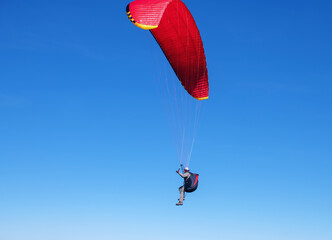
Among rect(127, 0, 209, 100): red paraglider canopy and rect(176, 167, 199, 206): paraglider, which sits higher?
rect(127, 0, 209, 100): red paraglider canopy

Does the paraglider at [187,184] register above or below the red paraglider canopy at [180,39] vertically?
below

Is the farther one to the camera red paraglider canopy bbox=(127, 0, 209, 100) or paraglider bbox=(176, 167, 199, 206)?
paraglider bbox=(176, 167, 199, 206)

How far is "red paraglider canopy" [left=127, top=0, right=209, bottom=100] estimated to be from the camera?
23969mm

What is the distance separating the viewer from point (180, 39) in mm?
27703

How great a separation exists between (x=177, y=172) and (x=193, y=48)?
22.5ft

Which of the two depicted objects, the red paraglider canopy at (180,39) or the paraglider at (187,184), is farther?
the paraglider at (187,184)

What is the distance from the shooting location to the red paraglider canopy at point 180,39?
24.0 meters

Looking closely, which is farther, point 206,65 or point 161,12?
point 206,65

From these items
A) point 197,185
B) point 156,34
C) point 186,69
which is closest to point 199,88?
point 186,69

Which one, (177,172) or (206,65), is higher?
(206,65)

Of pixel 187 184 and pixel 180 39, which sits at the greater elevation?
pixel 180 39

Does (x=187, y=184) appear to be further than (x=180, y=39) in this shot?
No

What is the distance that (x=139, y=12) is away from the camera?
23.3 metres

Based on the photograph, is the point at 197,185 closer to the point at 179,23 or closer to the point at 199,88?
the point at 199,88
